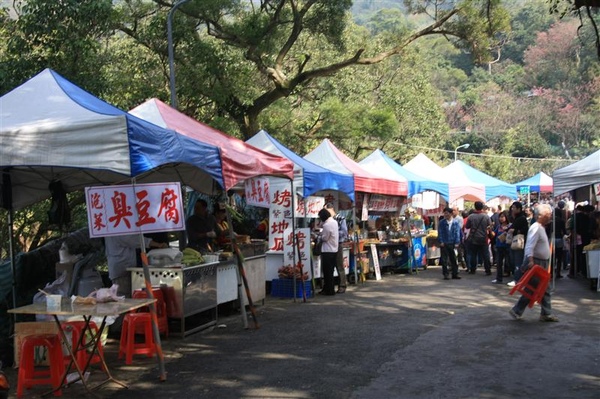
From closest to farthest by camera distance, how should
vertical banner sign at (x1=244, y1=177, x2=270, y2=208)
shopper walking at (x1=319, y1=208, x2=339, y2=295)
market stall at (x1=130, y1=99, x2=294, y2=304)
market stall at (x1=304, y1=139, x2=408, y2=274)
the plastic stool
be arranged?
the plastic stool
market stall at (x1=130, y1=99, x2=294, y2=304)
vertical banner sign at (x1=244, y1=177, x2=270, y2=208)
shopper walking at (x1=319, y1=208, x2=339, y2=295)
market stall at (x1=304, y1=139, x2=408, y2=274)

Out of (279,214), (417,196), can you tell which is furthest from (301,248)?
(417,196)

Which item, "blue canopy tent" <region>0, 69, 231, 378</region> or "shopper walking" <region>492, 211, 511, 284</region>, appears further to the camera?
"shopper walking" <region>492, 211, 511, 284</region>

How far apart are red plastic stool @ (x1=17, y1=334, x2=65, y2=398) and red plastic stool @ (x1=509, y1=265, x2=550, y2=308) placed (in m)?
6.77

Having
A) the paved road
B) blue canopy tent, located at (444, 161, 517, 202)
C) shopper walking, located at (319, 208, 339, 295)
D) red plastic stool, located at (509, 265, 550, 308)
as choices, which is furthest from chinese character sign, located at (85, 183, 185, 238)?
blue canopy tent, located at (444, 161, 517, 202)

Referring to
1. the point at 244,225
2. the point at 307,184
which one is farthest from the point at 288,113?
the point at 307,184

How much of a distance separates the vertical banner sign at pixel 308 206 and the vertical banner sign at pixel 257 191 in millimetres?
2105

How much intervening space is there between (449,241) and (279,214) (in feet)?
18.4

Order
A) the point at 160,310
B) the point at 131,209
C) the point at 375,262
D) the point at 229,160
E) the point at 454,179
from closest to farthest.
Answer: the point at 131,209
the point at 160,310
the point at 229,160
the point at 375,262
the point at 454,179

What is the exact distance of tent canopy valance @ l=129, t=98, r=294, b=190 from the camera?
A: 1030 cm

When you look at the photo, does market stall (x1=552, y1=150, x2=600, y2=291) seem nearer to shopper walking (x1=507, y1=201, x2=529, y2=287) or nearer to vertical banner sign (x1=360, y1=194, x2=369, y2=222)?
shopper walking (x1=507, y1=201, x2=529, y2=287)

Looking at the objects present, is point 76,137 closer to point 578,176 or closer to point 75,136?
→ point 75,136

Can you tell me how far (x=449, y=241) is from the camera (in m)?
18.2

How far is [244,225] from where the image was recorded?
59.1 ft

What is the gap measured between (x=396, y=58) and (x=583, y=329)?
123 ft
